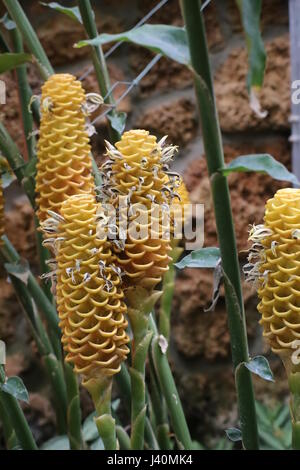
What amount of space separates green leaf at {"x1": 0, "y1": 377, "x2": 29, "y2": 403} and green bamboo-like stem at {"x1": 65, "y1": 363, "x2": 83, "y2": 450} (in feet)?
0.37

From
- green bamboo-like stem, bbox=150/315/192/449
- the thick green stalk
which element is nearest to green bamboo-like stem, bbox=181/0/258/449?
green bamboo-like stem, bbox=150/315/192/449

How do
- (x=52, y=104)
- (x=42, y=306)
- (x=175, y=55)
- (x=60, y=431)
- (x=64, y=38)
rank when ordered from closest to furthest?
(x=175, y=55)
(x=52, y=104)
(x=42, y=306)
(x=60, y=431)
(x=64, y=38)

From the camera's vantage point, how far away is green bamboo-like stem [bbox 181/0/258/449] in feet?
1.04

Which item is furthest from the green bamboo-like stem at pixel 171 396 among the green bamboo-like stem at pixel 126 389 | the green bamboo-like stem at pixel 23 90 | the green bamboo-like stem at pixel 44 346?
the green bamboo-like stem at pixel 23 90

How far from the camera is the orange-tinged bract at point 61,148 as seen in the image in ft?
1.51

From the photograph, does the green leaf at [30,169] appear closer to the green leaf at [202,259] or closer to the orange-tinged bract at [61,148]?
the orange-tinged bract at [61,148]

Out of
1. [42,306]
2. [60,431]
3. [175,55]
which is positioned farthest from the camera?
[60,431]

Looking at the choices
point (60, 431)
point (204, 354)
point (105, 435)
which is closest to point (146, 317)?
point (105, 435)

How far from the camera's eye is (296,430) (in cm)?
39

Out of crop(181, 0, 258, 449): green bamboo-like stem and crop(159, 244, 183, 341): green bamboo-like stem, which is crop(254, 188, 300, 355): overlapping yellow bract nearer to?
crop(181, 0, 258, 449): green bamboo-like stem

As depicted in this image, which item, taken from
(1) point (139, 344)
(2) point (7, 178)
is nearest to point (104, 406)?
(1) point (139, 344)
